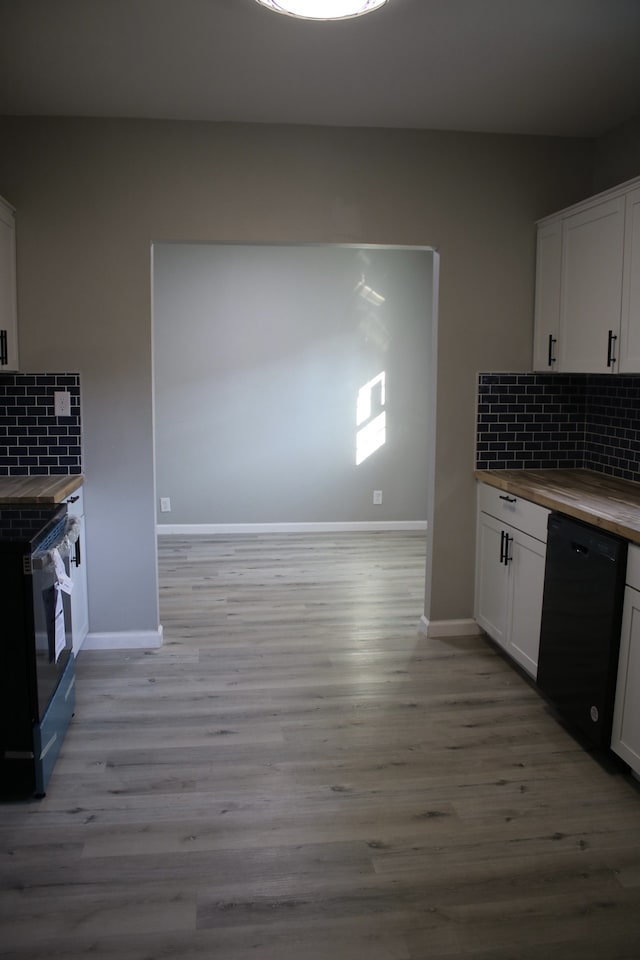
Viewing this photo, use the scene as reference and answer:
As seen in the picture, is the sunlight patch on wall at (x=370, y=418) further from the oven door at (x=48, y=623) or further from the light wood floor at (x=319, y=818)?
the oven door at (x=48, y=623)

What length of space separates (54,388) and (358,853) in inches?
99.6

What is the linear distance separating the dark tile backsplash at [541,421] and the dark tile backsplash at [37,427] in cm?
204

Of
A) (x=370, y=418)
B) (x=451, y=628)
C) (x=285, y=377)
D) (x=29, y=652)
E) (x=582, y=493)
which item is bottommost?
(x=451, y=628)

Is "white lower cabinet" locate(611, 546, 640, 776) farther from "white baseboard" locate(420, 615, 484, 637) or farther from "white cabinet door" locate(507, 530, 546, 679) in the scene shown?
"white baseboard" locate(420, 615, 484, 637)

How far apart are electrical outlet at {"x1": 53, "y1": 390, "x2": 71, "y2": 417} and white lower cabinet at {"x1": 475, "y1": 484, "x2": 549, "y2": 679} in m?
2.10

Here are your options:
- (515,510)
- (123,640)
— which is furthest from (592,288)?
(123,640)

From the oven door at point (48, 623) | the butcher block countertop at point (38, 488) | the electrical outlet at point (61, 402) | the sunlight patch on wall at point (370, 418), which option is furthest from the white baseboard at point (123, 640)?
the sunlight patch on wall at point (370, 418)

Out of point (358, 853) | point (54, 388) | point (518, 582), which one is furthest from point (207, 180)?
point (358, 853)

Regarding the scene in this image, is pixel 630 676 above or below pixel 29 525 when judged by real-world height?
below

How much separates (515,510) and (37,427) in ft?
7.53

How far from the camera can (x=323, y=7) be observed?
7.78 feet

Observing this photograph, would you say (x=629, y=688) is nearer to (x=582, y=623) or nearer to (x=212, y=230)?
(x=582, y=623)

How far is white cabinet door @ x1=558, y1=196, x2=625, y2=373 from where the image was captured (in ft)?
10.5

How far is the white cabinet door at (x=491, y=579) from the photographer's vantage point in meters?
3.65
